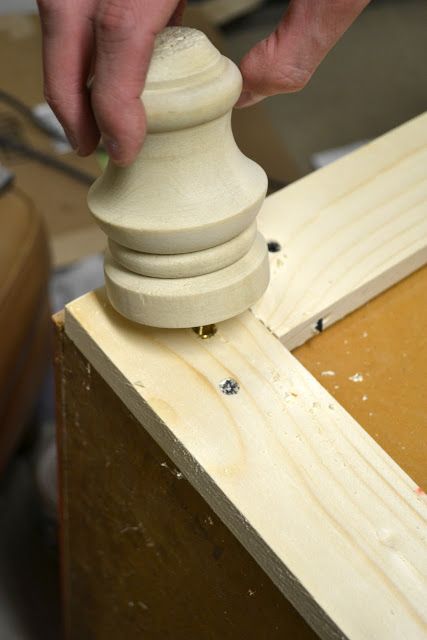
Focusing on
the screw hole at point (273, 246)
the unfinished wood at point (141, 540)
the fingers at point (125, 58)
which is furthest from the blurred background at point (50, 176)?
the fingers at point (125, 58)

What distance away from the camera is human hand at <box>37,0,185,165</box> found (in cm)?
40

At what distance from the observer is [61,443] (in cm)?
63

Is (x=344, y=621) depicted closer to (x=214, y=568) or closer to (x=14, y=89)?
(x=214, y=568)

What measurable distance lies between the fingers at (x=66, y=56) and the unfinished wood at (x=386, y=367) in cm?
24

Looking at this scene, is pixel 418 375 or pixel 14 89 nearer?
pixel 418 375

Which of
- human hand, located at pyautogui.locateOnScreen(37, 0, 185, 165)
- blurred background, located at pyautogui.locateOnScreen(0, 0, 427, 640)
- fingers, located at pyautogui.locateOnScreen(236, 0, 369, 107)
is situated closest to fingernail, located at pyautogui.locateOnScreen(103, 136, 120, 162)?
human hand, located at pyautogui.locateOnScreen(37, 0, 185, 165)

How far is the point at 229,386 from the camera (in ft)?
1.58

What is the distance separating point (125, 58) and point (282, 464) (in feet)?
0.81

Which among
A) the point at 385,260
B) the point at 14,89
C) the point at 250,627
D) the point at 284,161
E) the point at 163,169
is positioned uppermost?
the point at 163,169

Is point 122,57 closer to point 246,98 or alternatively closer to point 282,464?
point 246,98

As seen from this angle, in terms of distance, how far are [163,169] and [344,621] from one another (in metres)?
0.27

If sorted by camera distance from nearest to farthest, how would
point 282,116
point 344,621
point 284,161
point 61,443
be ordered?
1. point 344,621
2. point 61,443
3. point 284,161
4. point 282,116

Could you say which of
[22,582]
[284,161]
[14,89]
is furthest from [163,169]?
[14,89]

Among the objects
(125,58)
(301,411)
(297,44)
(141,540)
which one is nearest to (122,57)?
(125,58)
